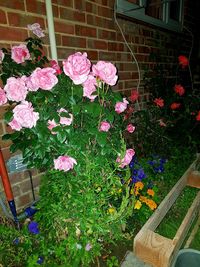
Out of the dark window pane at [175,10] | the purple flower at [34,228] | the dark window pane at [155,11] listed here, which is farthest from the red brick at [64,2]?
the dark window pane at [175,10]

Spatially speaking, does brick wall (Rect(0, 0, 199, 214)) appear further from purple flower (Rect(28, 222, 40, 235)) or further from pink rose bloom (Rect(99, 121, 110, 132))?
pink rose bloom (Rect(99, 121, 110, 132))

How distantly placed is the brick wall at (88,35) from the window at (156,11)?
0.09 meters

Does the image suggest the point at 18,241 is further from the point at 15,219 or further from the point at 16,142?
the point at 16,142

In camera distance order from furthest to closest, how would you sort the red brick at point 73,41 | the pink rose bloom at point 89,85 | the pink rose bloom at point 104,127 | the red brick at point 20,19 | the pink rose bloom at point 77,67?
the red brick at point 73,41, the red brick at point 20,19, the pink rose bloom at point 104,127, the pink rose bloom at point 89,85, the pink rose bloom at point 77,67

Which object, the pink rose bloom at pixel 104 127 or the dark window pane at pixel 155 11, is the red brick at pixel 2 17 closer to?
the pink rose bloom at pixel 104 127

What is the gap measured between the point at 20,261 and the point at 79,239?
450 mm

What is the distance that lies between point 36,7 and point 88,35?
1.90 ft

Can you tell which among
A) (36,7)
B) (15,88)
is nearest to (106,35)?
(36,7)

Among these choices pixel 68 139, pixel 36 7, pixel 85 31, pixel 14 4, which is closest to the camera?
pixel 68 139

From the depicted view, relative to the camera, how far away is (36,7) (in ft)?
5.63

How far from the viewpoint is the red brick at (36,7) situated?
1665mm

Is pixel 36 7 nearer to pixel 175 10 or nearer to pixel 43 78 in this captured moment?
pixel 43 78

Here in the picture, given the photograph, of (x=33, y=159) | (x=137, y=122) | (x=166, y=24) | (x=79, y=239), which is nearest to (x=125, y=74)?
(x=137, y=122)

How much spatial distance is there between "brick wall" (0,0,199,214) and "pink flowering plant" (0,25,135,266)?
0.78 ft
